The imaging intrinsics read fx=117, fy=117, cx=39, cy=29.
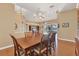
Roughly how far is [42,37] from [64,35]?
0.30 metres

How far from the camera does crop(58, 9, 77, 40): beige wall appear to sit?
1565 mm

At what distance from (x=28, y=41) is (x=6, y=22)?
394 millimetres

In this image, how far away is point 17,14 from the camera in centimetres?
157

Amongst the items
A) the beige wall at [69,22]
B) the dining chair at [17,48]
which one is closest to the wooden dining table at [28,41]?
the dining chair at [17,48]

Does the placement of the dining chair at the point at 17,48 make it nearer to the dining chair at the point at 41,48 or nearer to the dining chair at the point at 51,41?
the dining chair at the point at 41,48

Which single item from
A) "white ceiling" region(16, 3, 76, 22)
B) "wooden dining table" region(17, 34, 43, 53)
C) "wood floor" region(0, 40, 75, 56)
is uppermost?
"white ceiling" region(16, 3, 76, 22)

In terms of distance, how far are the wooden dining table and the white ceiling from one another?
24cm

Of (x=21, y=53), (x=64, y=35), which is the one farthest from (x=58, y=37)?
(x=21, y=53)

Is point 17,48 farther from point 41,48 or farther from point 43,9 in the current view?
point 43,9

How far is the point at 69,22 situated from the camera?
5.18 feet

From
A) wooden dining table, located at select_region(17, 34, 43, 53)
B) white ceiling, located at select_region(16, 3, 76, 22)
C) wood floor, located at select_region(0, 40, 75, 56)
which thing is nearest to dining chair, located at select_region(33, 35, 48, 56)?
wooden dining table, located at select_region(17, 34, 43, 53)

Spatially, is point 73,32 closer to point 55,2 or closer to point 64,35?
point 64,35

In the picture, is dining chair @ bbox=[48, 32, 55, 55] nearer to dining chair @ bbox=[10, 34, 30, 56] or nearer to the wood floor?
the wood floor

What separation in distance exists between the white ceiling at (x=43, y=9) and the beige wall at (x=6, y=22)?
0.15 m
